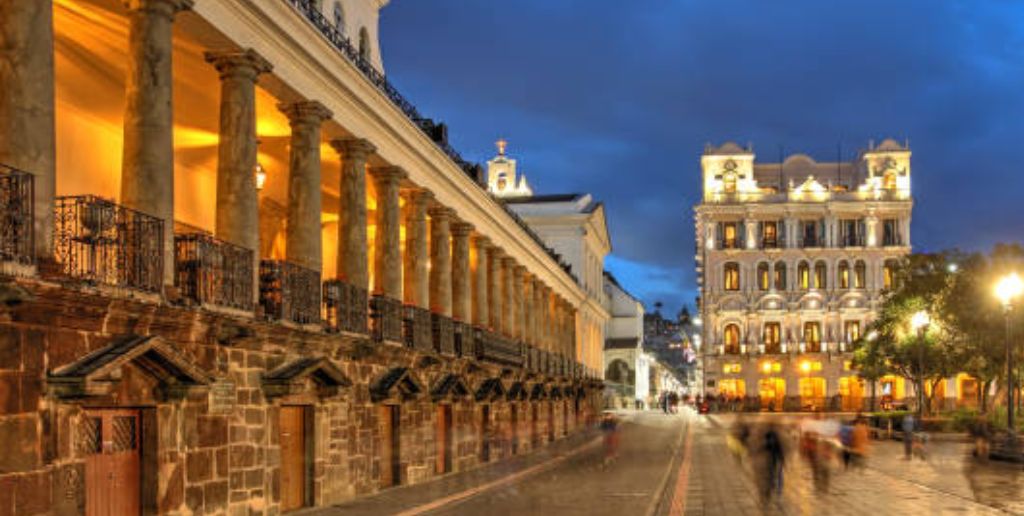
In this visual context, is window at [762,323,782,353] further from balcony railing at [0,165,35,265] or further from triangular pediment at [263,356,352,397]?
balcony railing at [0,165,35,265]

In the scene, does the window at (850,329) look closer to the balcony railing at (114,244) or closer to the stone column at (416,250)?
the stone column at (416,250)

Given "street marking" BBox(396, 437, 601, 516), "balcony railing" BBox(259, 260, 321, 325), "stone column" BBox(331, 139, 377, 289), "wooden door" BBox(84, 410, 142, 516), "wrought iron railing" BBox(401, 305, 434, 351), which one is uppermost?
"stone column" BBox(331, 139, 377, 289)

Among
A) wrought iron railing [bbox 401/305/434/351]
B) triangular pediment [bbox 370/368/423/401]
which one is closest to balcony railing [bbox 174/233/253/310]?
triangular pediment [bbox 370/368/423/401]

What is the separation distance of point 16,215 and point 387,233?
15.8m

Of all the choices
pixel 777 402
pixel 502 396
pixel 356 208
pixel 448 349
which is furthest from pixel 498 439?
pixel 777 402

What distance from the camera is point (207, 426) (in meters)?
16.6

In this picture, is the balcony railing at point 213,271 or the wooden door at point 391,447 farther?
the wooden door at point 391,447

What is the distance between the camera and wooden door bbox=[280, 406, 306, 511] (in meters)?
20.5

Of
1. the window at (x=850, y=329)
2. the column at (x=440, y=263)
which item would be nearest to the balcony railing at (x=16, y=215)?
the column at (x=440, y=263)

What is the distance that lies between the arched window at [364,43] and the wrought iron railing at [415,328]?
23.2ft

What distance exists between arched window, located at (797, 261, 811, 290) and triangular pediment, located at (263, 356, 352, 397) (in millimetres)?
88480

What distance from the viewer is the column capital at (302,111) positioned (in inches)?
851

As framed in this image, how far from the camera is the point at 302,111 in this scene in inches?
853

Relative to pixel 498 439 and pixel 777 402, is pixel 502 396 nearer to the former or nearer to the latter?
pixel 498 439
